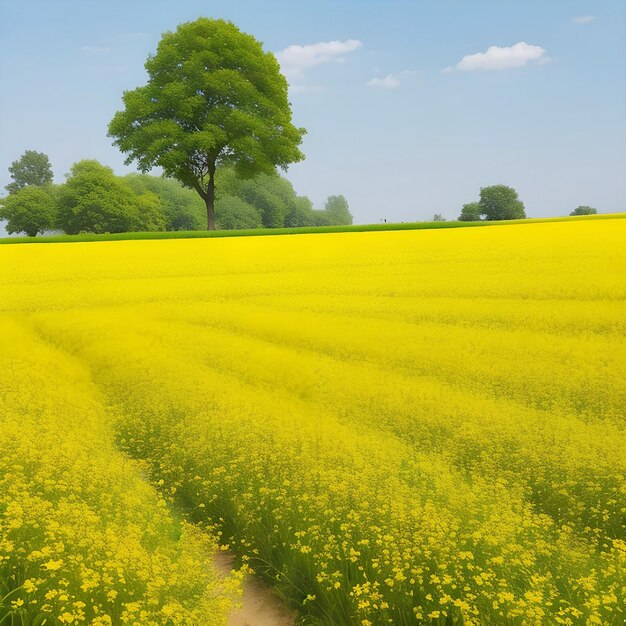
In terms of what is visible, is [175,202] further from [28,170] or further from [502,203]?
[502,203]

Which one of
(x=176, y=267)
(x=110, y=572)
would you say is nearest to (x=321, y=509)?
(x=110, y=572)

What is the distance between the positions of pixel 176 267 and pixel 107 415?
12962 millimetres

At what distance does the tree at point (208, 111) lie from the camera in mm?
40844

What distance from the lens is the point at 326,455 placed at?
7.43m

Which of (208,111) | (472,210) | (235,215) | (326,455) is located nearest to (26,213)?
(235,215)

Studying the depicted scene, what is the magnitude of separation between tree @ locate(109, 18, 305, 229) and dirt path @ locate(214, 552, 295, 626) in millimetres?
36243

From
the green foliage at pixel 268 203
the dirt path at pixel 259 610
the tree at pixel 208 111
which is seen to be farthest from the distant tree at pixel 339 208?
the dirt path at pixel 259 610

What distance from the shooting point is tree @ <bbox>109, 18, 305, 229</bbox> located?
40.8 meters

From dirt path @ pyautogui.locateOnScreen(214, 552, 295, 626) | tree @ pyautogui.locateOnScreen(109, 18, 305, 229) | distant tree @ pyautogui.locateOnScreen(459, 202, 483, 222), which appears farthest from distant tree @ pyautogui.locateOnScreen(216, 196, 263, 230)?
dirt path @ pyautogui.locateOnScreen(214, 552, 295, 626)

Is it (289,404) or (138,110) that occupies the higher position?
(138,110)

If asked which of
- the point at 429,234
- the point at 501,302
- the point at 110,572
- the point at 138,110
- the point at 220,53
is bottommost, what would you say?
the point at 110,572

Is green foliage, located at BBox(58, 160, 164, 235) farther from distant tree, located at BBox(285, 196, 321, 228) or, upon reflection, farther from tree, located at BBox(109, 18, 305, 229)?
distant tree, located at BBox(285, 196, 321, 228)

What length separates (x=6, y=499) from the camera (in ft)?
20.9

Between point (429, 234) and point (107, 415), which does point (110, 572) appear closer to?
point (107, 415)
